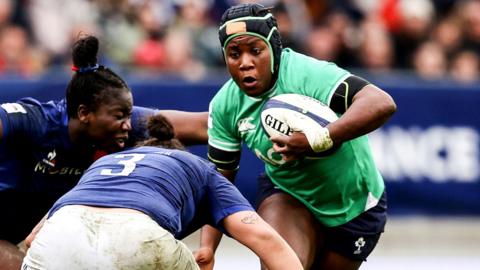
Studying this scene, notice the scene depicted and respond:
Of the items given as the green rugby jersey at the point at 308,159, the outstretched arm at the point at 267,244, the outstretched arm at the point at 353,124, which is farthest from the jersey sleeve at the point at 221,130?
the outstretched arm at the point at 267,244

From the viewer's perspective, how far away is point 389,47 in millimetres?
13539

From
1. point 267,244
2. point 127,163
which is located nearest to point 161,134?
point 127,163

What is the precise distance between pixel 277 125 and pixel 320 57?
6.86 metres

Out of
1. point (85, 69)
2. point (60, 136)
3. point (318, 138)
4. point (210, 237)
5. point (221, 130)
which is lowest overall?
point (210, 237)

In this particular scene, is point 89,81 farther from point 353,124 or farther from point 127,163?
point 353,124

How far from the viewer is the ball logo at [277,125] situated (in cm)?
626

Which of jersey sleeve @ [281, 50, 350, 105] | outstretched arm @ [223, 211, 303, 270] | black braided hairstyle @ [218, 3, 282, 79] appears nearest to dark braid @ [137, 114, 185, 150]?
outstretched arm @ [223, 211, 303, 270]

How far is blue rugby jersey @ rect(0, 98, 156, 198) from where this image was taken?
645 centimetres

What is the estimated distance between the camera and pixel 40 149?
6543 millimetres

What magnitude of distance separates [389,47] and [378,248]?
282cm

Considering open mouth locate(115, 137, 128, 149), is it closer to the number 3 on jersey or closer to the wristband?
the number 3 on jersey

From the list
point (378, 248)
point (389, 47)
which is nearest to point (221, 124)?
point (378, 248)

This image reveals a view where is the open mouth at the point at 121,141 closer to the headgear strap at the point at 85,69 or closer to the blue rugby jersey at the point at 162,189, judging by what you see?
the headgear strap at the point at 85,69

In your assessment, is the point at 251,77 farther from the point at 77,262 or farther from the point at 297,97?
the point at 77,262
